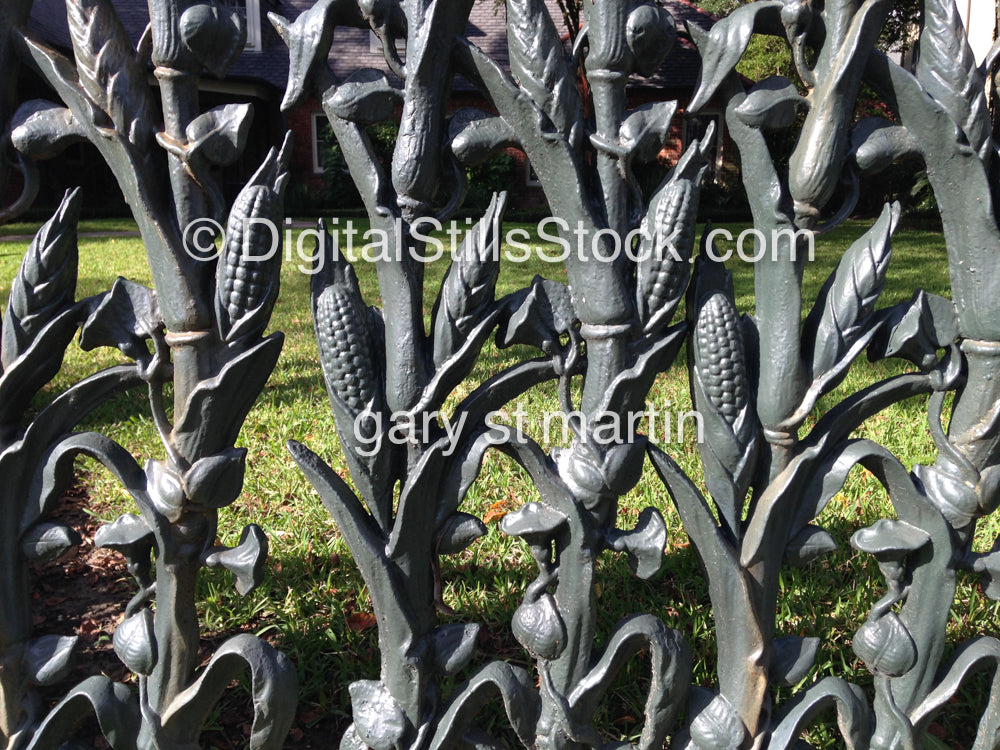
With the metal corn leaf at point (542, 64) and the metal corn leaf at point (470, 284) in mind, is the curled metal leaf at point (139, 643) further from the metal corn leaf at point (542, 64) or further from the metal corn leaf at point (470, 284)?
the metal corn leaf at point (542, 64)

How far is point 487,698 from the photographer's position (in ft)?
4.65

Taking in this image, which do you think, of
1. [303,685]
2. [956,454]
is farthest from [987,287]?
[303,685]

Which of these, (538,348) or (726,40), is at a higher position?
(726,40)

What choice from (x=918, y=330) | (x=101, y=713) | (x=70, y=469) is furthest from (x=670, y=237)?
(x=101, y=713)

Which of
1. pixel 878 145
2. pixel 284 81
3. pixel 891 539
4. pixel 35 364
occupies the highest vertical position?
pixel 284 81

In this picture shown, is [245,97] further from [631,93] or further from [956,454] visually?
[956,454]

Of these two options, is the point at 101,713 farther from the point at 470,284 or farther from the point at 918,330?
the point at 918,330

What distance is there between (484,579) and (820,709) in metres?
1.34

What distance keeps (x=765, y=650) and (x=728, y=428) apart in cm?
41

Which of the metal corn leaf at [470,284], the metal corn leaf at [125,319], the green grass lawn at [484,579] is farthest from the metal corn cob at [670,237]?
the green grass lawn at [484,579]

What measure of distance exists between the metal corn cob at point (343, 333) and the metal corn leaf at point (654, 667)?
1.94 feet

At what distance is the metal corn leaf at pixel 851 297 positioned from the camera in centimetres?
127

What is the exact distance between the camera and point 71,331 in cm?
138

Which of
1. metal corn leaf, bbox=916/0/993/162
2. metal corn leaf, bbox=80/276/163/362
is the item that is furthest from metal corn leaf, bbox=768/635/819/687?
metal corn leaf, bbox=80/276/163/362
